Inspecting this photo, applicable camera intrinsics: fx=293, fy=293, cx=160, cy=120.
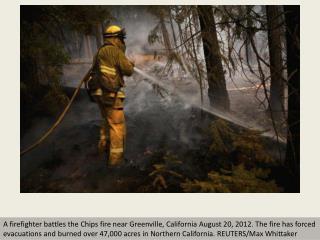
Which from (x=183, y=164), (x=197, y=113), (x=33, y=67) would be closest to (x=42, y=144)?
(x=33, y=67)

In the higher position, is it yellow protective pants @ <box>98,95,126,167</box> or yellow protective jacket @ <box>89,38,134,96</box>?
yellow protective jacket @ <box>89,38,134,96</box>

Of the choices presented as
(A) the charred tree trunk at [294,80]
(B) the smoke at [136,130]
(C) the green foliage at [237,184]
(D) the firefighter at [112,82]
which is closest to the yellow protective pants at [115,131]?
(D) the firefighter at [112,82]

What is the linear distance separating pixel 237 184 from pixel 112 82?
2380 millimetres

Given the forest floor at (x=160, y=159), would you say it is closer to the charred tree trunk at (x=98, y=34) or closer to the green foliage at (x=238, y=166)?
the green foliage at (x=238, y=166)

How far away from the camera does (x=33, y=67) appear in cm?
684

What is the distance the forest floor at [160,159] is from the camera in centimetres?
407

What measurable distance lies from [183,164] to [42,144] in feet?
9.05

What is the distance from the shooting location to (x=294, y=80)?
11.7ft

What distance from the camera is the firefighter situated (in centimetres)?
454

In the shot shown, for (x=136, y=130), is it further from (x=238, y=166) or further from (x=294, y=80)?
(x=294, y=80)

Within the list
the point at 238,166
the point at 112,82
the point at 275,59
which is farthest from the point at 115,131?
the point at 275,59

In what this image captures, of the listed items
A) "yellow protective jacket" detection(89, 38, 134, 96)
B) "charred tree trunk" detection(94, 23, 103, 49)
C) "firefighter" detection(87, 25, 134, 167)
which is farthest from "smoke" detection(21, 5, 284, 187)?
"charred tree trunk" detection(94, 23, 103, 49)

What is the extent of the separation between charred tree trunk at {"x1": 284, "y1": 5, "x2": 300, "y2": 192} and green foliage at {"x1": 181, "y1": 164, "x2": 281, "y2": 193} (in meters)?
0.41

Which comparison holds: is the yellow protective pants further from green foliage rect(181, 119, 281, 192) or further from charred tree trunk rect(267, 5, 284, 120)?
charred tree trunk rect(267, 5, 284, 120)
